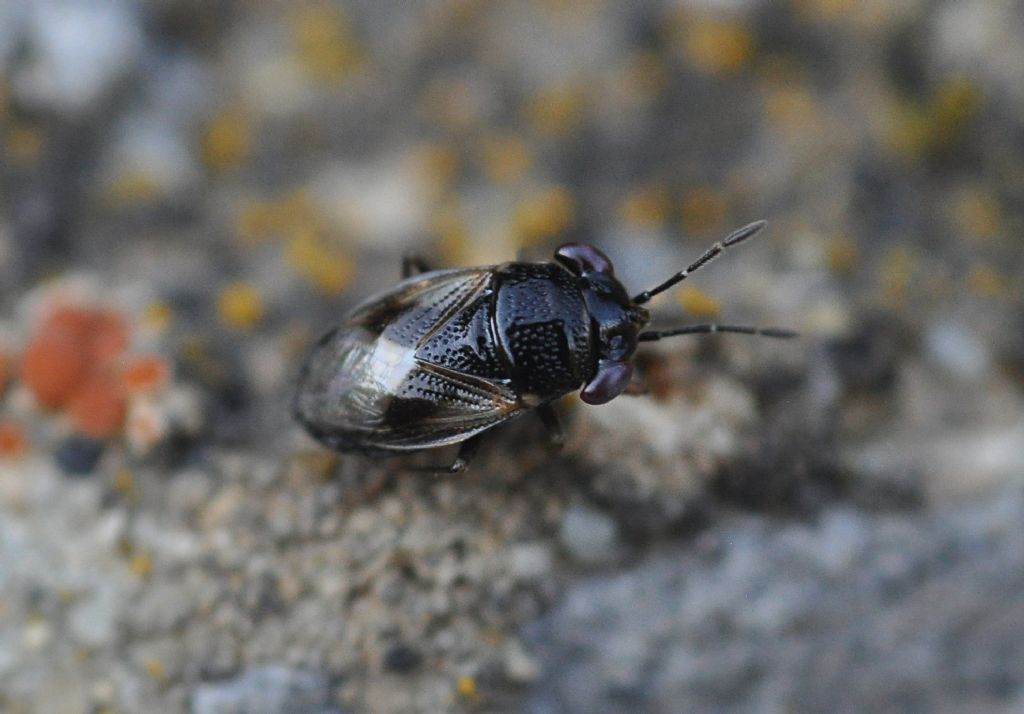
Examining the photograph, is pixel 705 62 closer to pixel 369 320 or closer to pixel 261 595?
pixel 369 320

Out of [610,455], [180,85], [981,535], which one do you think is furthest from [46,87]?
[981,535]

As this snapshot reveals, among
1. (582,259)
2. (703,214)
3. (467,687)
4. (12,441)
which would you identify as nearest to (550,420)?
(582,259)

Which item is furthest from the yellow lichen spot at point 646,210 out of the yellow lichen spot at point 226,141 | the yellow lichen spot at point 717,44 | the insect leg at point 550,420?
the yellow lichen spot at point 226,141

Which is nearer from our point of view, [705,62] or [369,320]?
[369,320]

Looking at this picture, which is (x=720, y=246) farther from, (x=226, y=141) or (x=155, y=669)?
(x=226, y=141)

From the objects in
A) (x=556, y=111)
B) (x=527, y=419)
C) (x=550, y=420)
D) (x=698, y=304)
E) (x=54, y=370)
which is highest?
(x=556, y=111)

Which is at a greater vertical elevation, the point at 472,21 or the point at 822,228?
the point at 472,21
